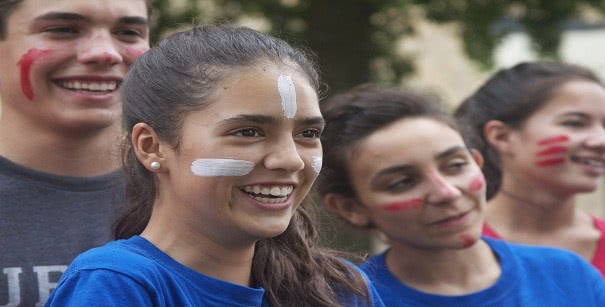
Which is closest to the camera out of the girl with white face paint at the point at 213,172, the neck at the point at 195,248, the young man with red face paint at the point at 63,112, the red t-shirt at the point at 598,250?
the girl with white face paint at the point at 213,172

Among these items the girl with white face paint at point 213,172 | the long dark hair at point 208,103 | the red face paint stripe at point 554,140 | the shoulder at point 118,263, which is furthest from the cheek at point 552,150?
the shoulder at point 118,263

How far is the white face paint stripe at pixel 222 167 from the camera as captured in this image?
2.37 m

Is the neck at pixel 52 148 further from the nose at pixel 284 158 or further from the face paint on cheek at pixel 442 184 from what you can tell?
the face paint on cheek at pixel 442 184

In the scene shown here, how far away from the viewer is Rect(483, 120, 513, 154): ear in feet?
14.0

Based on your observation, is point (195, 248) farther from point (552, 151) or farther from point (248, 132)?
point (552, 151)

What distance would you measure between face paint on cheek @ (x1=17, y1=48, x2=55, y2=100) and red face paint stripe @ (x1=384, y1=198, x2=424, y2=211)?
1180mm

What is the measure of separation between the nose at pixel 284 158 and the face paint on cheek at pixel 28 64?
982 mm

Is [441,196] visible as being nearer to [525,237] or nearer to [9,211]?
[525,237]

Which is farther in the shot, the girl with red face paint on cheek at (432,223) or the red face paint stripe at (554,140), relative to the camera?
the red face paint stripe at (554,140)

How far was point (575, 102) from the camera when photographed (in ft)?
13.7

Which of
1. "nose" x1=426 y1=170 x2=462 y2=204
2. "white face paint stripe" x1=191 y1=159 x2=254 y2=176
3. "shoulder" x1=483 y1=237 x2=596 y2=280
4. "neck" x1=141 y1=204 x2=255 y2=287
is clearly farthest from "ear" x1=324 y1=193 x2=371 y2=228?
"white face paint stripe" x1=191 y1=159 x2=254 y2=176

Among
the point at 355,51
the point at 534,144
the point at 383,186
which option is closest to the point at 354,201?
the point at 383,186

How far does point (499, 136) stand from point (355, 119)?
0.96 metres

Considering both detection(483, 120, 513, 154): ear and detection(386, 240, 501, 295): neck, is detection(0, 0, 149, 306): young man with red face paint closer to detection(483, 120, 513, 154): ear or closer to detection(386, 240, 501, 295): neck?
detection(386, 240, 501, 295): neck
